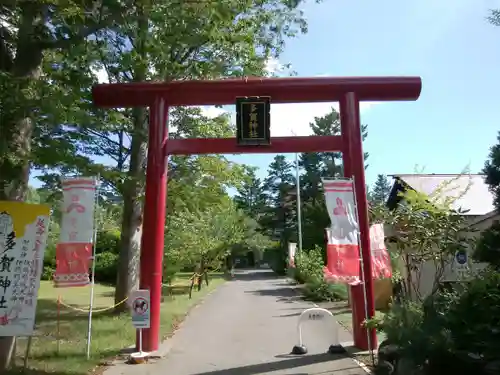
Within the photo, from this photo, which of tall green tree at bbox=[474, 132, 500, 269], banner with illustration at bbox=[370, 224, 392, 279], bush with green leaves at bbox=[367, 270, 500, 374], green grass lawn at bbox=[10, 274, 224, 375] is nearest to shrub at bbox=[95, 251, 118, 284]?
green grass lawn at bbox=[10, 274, 224, 375]

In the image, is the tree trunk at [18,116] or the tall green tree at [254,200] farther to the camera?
the tall green tree at [254,200]

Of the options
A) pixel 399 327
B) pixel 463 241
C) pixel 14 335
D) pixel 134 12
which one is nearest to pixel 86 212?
pixel 14 335

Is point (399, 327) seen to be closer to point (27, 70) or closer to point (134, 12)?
point (134, 12)

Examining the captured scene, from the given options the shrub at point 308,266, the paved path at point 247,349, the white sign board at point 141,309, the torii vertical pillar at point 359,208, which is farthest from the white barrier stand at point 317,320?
the shrub at point 308,266

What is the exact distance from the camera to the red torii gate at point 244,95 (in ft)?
30.2

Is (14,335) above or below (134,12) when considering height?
below

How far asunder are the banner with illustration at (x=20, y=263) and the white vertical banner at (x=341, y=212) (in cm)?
508

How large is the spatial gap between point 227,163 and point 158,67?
23.4 ft

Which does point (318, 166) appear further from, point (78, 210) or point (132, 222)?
point (78, 210)

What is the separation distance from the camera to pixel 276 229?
2391 inches

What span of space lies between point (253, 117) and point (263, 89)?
63 cm

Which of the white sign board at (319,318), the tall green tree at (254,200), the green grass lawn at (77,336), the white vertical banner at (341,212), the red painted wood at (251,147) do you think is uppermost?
the tall green tree at (254,200)

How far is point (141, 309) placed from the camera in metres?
8.59

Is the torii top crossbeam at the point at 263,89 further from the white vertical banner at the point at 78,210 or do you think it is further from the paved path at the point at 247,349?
the paved path at the point at 247,349
